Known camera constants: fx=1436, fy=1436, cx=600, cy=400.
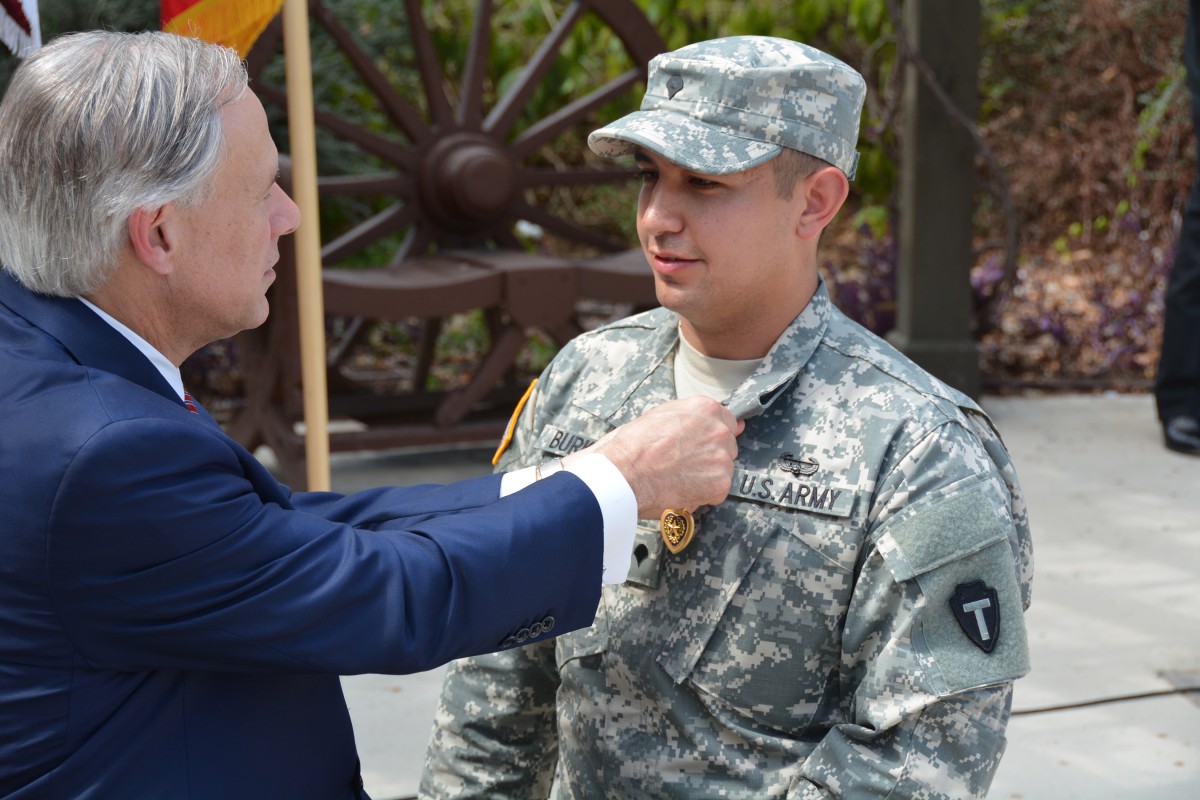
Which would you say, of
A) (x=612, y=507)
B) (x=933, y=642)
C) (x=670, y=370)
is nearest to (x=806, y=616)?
(x=933, y=642)

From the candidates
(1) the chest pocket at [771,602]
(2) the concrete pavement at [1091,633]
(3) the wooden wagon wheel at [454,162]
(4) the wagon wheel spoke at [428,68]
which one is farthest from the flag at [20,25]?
(4) the wagon wheel spoke at [428,68]

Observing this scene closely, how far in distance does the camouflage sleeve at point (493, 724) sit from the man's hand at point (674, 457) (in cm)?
44

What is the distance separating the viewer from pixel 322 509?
193 cm

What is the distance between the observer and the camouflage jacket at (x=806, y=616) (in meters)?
1.68

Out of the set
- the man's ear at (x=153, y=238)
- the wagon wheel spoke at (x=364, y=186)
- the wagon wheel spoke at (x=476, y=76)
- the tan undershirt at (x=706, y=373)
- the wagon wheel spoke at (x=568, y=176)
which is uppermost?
the man's ear at (x=153, y=238)

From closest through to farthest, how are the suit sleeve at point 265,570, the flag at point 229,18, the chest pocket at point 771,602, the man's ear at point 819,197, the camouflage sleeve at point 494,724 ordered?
the suit sleeve at point 265,570, the chest pocket at point 771,602, the man's ear at point 819,197, the camouflage sleeve at point 494,724, the flag at point 229,18

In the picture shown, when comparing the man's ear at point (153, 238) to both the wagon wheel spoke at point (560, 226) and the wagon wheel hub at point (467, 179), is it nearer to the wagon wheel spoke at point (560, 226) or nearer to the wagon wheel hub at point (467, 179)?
the wagon wheel hub at point (467, 179)

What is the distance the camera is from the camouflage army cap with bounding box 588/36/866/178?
181 centimetres

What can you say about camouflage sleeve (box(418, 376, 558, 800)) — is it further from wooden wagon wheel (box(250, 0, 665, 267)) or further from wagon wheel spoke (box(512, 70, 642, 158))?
wagon wheel spoke (box(512, 70, 642, 158))

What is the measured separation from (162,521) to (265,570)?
0.12 metres

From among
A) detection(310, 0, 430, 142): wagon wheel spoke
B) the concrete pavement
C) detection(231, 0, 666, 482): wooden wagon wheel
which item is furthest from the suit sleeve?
detection(310, 0, 430, 142): wagon wheel spoke

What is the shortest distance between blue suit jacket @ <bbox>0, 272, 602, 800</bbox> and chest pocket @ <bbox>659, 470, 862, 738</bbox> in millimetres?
253

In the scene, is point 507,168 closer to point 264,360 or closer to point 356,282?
point 356,282

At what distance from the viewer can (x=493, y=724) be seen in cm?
207
